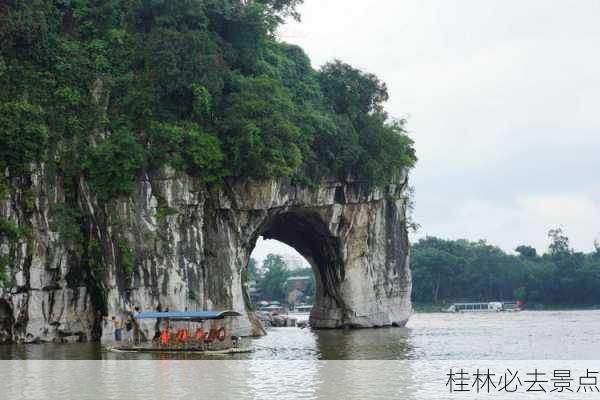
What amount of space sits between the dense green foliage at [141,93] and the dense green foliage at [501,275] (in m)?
46.7

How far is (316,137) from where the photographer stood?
3772 cm

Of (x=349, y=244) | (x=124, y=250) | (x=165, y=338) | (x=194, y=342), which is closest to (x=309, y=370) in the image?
(x=194, y=342)

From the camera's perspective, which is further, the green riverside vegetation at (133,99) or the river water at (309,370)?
the green riverside vegetation at (133,99)

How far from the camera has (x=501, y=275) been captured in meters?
82.3

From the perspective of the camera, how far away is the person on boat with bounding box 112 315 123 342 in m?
28.9

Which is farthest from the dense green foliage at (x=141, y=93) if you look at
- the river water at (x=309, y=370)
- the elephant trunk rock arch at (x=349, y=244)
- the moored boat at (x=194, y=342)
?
the moored boat at (x=194, y=342)

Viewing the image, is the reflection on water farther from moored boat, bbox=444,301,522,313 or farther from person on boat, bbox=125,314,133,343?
moored boat, bbox=444,301,522,313

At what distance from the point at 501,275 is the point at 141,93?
5656 centimetres

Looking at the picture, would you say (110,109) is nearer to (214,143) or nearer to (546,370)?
(214,143)

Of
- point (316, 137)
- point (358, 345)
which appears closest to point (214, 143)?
point (316, 137)

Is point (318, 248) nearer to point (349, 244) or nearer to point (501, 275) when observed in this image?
point (349, 244)

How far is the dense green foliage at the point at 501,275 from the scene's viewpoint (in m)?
76.4

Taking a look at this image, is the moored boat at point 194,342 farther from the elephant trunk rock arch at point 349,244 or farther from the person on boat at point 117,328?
the elephant trunk rock arch at point 349,244

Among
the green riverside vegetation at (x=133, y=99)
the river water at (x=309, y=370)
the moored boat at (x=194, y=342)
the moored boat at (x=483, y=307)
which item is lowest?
the river water at (x=309, y=370)
